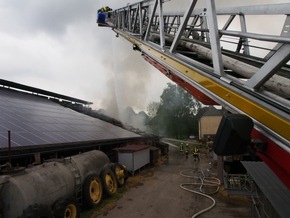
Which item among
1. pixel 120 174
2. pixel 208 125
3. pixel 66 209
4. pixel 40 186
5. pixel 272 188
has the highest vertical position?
pixel 272 188

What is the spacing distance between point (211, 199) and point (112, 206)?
4523mm

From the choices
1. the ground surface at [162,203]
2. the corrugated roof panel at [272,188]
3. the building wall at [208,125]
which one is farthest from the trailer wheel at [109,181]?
the building wall at [208,125]

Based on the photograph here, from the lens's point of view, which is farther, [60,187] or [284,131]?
[60,187]

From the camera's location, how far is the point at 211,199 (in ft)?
42.6

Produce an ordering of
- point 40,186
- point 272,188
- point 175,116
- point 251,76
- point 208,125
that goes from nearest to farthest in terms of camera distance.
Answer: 1. point 251,76
2. point 272,188
3. point 40,186
4. point 208,125
5. point 175,116

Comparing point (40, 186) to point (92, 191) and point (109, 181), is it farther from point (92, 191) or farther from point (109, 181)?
point (109, 181)

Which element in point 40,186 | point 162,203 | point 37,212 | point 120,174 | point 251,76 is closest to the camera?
point 251,76

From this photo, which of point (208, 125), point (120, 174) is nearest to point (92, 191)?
point (120, 174)

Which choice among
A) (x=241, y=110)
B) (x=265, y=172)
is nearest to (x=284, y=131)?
(x=241, y=110)

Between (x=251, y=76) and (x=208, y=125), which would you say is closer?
(x=251, y=76)

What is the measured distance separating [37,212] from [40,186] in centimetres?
93

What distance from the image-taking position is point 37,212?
8109 millimetres

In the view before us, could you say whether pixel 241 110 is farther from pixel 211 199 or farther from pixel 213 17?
pixel 211 199

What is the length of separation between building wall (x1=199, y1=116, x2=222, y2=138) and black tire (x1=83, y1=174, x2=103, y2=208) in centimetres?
4911
